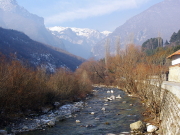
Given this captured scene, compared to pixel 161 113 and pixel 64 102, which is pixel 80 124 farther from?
pixel 64 102

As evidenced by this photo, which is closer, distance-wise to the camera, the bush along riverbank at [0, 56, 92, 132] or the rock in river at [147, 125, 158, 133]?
the rock in river at [147, 125, 158, 133]

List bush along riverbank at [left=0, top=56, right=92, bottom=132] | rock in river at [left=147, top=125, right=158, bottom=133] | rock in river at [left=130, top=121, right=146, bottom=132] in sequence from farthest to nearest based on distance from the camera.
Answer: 1. bush along riverbank at [left=0, top=56, right=92, bottom=132]
2. rock in river at [left=130, top=121, right=146, bottom=132]
3. rock in river at [left=147, top=125, right=158, bottom=133]

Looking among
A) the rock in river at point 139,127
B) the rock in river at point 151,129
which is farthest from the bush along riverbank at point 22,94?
the rock in river at point 151,129

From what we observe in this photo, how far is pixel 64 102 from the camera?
2350 centimetres

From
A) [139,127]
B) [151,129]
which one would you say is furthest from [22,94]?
[151,129]

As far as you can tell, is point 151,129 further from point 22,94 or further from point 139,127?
point 22,94

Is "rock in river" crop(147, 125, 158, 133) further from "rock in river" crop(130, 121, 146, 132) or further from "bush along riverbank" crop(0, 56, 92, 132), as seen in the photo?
"bush along riverbank" crop(0, 56, 92, 132)

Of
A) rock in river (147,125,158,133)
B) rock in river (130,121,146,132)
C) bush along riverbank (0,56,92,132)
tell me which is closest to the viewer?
rock in river (147,125,158,133)

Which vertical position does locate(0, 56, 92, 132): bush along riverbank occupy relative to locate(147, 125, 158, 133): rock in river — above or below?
above

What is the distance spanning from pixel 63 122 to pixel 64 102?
8.88m

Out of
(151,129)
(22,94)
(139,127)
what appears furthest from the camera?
(22,94)

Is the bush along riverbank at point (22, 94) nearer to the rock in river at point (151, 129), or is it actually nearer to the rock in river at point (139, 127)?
the rock in river at point (139, 127)

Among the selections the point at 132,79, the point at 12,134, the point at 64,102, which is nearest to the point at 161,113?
the point at 12,134

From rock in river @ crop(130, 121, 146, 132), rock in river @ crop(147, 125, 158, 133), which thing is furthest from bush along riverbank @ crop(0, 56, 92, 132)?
rock in river @ crop(147, 125, 158, 133)
